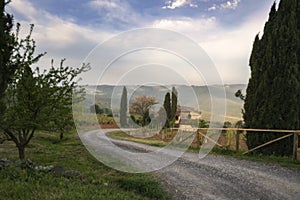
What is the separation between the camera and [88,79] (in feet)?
21.0

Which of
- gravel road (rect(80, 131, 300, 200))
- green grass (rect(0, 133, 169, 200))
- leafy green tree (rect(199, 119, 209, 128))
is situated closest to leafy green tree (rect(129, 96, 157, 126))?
leafy green tree (rect(199, 119, 209, 128))

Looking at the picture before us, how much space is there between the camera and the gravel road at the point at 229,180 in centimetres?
484

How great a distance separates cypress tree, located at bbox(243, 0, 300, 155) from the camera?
9016 mm

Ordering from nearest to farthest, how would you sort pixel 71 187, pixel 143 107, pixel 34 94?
pixel 71 187 < pixel 34 94 < pixel 143 107

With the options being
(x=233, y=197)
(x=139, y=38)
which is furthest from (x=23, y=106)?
(x=233, y=197)

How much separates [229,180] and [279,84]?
514 centimetres

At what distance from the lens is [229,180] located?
5.84 meters

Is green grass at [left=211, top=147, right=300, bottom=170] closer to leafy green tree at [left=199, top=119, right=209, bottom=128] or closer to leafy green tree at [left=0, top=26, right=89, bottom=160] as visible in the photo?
leafy green tree at [left=199, top=119, right=209, bottom=128]

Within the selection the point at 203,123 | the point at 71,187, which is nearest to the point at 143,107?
the point at 203,123

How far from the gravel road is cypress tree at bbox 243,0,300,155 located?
1918 mm

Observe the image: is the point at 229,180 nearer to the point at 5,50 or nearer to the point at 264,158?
the point at 264,158

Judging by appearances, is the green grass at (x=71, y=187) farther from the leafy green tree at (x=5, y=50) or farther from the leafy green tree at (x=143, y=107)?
the leafy green tree at (x=143, y=107)

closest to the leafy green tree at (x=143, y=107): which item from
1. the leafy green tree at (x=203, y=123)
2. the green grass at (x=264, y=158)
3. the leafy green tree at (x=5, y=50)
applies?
the leafy green tree at (x=203, y=123)

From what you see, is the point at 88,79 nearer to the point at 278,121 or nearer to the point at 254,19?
the point at 278,121
